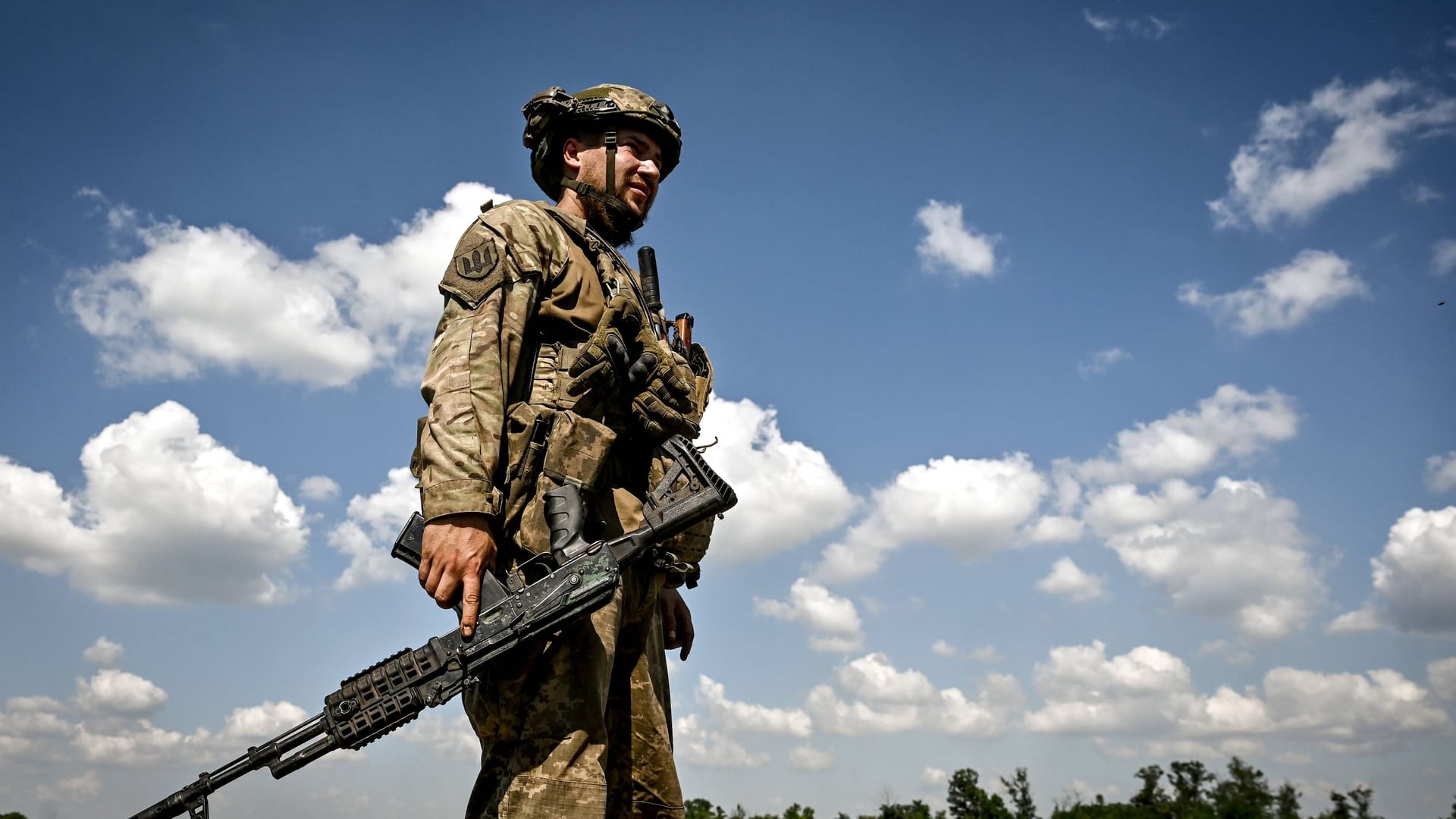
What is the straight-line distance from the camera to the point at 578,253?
4.46m

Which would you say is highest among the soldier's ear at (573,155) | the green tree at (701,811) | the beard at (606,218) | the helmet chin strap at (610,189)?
the soldier's ear at (573,155)

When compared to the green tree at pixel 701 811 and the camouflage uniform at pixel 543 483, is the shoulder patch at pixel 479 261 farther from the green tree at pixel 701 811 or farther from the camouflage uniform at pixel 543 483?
the green tree at pixel 701 811

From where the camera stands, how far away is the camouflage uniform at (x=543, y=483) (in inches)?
141

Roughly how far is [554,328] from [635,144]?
3.95 feet

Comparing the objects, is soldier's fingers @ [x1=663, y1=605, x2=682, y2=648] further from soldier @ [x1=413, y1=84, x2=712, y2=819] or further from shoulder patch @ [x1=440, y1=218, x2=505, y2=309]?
shoulder patch @ [x1=440, y1=218, x2=505, y2=309]

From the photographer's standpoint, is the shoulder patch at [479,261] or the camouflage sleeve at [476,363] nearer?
the camouflage sleeve at [476,363]

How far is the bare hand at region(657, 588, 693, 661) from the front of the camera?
5.32 metres

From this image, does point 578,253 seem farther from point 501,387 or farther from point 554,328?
point 501,387

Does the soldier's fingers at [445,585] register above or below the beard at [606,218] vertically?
below

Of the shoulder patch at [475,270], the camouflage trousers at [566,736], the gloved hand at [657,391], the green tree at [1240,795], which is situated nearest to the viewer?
the camouflage trousers at [566,736]

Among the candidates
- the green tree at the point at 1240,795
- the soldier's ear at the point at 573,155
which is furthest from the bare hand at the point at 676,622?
the green tree at the point at 1240,795

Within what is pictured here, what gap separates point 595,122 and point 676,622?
2757 mm

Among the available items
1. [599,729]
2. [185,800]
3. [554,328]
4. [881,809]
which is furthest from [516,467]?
[881,809]

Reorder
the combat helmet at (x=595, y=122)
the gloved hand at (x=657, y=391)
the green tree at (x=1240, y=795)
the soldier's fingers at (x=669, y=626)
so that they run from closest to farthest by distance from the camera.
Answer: the gloved hand at (x=657, y=391)
the combat helmet at (x=595, y=122)
the soldier's fingers at (x=669, y=626)
the green tree at (x=1240, y=795)
